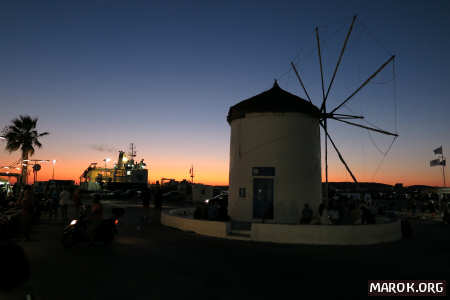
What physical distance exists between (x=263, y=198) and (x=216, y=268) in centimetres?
802

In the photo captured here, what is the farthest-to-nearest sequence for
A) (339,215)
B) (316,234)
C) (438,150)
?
(438,150) → (339,215) → (316,234)

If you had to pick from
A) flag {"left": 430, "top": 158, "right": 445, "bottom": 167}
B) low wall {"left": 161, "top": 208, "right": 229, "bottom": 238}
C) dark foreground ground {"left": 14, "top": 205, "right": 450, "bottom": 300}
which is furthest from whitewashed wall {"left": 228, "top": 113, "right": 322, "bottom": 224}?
flag {"left": 430, "top": 158, "right": 445, "bottom": 167}

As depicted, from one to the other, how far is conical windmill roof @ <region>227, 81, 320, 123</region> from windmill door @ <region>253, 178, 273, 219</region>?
362cm

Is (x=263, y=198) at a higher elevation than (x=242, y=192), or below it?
below

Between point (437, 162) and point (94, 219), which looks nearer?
point (94, 219)

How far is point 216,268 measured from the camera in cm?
757

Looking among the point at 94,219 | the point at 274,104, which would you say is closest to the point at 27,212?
the point at 94,219

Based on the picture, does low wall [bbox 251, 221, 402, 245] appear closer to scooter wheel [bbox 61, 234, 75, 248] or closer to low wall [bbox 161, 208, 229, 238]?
low wall [bbox 161, 208, 229, 238]

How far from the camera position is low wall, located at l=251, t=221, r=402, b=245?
1139cm

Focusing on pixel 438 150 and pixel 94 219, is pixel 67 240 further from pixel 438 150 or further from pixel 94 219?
pixel 438 150

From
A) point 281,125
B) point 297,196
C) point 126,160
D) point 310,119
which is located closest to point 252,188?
point 297,196

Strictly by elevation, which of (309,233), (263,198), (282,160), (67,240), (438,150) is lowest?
(67,240)

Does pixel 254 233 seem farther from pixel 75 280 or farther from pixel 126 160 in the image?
pixel 126 160

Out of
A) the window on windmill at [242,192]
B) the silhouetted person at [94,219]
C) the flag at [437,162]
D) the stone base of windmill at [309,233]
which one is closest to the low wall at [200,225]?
the stone base of windmill at [309,233]
